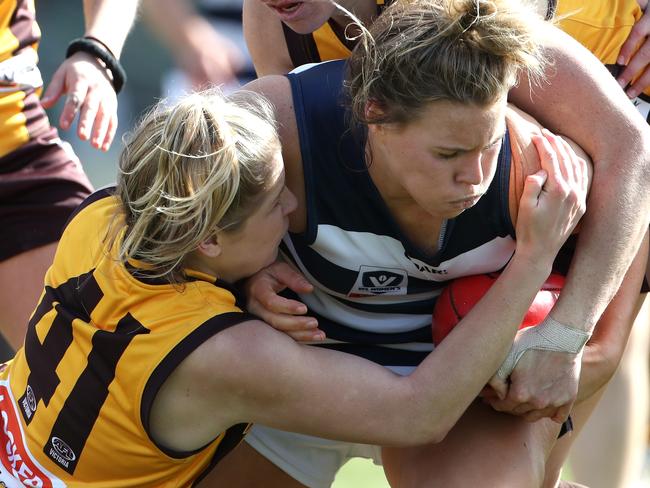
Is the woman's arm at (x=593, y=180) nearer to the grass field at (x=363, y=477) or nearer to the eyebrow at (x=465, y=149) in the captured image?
the eyebrow at (x=465, y=149)

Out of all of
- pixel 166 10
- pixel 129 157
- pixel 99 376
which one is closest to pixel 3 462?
pixel 99 376

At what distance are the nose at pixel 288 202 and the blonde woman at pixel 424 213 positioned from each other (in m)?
0.09

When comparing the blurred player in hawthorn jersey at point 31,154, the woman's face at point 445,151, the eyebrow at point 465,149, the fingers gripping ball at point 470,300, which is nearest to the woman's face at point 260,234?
the woman's face at point 445,151

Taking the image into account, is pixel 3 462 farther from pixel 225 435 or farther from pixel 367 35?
pixel 367 35

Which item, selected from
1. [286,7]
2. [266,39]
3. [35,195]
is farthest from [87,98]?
[286,7]

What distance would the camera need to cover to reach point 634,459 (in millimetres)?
3641

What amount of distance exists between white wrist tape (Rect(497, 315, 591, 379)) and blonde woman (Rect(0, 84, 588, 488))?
90 millimetres

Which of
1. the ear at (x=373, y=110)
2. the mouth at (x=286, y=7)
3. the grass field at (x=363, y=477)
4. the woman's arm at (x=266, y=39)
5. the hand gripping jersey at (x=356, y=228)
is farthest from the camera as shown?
the grass field at (x=363, y=477)

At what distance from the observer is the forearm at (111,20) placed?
3.60 metres

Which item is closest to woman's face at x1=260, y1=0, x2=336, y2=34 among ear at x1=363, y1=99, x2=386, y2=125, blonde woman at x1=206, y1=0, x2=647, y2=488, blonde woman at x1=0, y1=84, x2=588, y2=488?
blonde woman at x1=206, y1=0, x2=647, y2=488

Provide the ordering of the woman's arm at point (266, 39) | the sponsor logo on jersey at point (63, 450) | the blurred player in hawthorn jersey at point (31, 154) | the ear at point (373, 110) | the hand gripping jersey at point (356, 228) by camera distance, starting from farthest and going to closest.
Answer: the blurred player in hawthorn jersey at point (31, 154)
the woman's arm at point (266, 39)
the hand gripping jersey at point (356, 228)
the sponsor logo on jersey at point (63, 450)
the ear at point (373, 110)

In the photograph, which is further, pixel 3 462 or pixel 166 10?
pixel 166 10

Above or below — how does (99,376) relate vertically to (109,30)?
below

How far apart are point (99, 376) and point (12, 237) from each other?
3.55 feet
